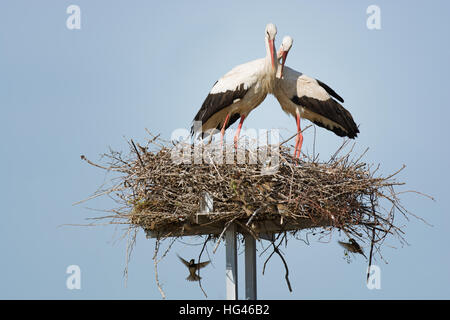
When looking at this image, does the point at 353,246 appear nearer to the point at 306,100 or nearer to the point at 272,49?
the point at 306,100

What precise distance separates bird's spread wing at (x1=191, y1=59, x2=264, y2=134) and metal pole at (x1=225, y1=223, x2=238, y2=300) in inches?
68.3

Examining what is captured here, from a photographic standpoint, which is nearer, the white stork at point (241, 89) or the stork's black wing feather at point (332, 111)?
the white stork at point (241, 89)

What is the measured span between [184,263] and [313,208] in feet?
5.12

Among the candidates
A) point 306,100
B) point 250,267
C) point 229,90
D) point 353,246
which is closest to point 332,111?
point 306,100

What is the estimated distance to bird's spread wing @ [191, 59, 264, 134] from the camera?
859 centimetres

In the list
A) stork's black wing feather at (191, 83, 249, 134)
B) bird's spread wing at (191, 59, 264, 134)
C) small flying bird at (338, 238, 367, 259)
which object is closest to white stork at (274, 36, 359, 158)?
bird's spread wing at (191, 59, 264, 134)

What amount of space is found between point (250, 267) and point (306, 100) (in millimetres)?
2217

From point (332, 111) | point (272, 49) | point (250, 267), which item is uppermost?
point (272, 49)

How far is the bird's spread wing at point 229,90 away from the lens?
8.59 metres

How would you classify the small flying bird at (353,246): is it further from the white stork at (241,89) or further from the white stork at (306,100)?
the white stork at (241,89)

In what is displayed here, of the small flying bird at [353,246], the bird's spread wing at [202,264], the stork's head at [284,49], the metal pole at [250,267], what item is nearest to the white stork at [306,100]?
the stork's head at [284,49]

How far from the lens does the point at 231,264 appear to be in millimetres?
7309
